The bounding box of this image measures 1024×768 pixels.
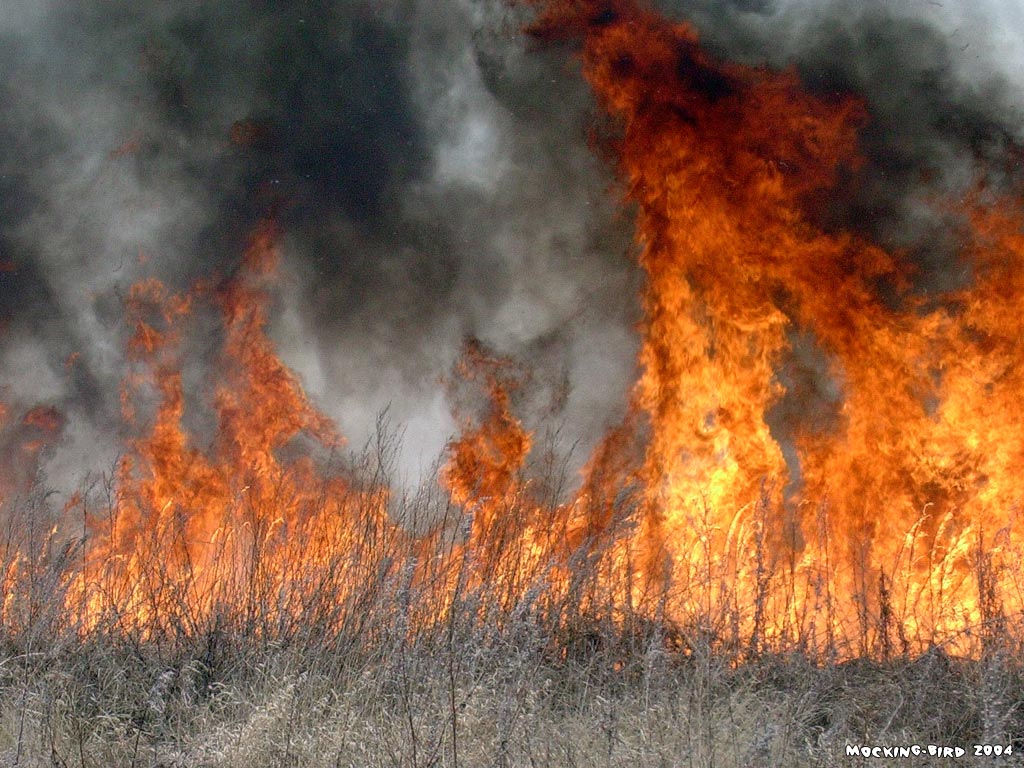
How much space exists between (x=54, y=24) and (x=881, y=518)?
8.12m

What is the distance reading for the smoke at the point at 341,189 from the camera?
327 inches

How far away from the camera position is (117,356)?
8.53 meters

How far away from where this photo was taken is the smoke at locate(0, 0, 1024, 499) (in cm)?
830

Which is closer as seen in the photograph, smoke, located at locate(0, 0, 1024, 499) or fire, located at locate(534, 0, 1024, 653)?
fire, located at locate(534, 0, 1024, 653)

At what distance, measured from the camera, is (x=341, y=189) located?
876 cm

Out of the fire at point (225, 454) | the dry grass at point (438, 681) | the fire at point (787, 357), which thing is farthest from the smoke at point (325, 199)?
the dry grass at point (438, 681)

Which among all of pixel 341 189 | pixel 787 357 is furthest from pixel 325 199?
pixel 787 357

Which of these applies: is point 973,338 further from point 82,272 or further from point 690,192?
point 82,272

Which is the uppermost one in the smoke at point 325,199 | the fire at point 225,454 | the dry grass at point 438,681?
the smoke at point 325,199

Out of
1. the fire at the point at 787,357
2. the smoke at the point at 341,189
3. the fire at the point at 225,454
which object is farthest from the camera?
the smoke at the point at 341,189

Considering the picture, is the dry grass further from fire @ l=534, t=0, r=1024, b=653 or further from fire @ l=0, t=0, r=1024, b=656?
fire @ l=534, t=0, r=1024, b=653

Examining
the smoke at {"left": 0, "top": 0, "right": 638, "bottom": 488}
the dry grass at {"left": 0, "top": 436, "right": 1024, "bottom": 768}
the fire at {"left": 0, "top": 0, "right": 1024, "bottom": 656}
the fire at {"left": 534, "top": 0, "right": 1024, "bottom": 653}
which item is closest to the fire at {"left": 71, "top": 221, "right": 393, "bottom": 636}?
the fire at {"left": 0, "top": 0, "right": 1024, "bottom": 656}

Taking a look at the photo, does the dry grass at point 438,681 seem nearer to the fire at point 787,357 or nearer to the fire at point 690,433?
the fire at point 690,433

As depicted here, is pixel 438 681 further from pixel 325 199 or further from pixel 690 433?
pixel 325 199
